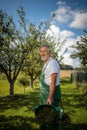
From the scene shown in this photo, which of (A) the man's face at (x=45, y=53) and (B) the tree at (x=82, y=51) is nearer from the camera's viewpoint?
(A) the man's face at (x=45, y=53)

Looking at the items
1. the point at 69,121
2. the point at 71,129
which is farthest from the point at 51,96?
the point at 69,121

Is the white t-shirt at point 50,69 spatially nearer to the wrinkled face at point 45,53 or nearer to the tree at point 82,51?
the wrinkled face at point 45,53

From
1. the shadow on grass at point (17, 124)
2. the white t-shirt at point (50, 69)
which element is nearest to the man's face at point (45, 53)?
the white t-shirt at point (50, 69)

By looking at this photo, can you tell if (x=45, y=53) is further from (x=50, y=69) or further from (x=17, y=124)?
(x=17, y=124)

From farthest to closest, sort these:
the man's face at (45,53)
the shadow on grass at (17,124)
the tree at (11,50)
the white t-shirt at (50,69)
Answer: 1. the tree at (11,50)
2. the shadow on grass at (17,124)
3. the man's face at (45,53)
4. the white t-shirt at (50,69)

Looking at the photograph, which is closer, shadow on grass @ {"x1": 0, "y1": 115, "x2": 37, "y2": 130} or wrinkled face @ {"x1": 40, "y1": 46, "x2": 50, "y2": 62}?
wrinkled face @ {"x1": 40, "y1": 46, "x2": 50, "y2": 62}

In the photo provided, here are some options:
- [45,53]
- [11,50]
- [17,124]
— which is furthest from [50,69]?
[11,50]

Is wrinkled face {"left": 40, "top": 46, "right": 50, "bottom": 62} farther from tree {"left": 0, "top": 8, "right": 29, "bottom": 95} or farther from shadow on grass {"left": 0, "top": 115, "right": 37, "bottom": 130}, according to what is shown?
tree {"left": 0, "top": 8, "right": 29, "bottom": 95}

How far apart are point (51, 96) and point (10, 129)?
3707mm

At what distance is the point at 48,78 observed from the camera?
435cm

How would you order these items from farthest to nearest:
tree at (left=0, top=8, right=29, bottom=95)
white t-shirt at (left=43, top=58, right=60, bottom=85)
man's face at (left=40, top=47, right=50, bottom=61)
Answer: tree at (left=0, top=8, right=29, bottom=95) → man's face at (left=40, top=47, right=50, bottom=61) → white t-shirt at (left=43, top=58, right=60, bottom=85)

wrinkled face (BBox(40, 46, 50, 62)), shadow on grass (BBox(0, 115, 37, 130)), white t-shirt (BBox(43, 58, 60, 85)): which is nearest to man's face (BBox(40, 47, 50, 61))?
A: wrinkled face (BBox(40, 46, 50, 62))

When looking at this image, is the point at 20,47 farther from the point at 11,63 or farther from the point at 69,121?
the point at 69,121

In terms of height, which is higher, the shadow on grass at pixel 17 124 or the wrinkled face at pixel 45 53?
the wrinkled face at pixel 45 53
